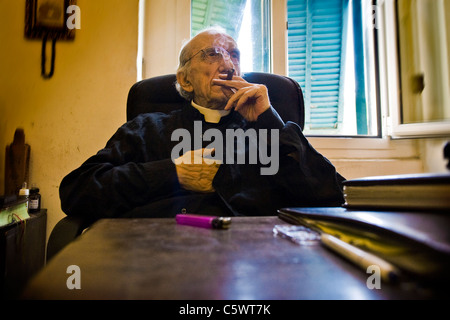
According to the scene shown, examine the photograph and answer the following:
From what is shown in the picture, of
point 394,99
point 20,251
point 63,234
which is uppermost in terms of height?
point 394,99

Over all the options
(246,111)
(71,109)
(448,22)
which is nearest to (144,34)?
(71,109)

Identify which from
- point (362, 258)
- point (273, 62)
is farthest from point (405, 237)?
point (273, 62)

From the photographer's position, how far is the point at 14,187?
139 centimetres

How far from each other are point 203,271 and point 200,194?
25.2 inches

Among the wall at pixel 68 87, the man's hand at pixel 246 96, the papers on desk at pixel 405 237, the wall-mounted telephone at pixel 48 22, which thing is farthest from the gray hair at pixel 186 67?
the papers on desk at pixel 405 237

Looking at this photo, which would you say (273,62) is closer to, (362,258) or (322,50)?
(322,50)

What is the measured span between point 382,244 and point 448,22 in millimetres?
1897

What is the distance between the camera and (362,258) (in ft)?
0.81

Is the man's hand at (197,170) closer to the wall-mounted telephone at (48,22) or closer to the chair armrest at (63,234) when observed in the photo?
the chair armrest at (63,234)

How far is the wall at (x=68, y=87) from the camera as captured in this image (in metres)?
1.50

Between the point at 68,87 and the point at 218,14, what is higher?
the point at 218,14

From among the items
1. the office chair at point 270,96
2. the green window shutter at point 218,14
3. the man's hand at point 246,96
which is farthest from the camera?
the green window shutter at point 218,14

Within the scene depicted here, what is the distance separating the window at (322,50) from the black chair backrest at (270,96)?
74cm
